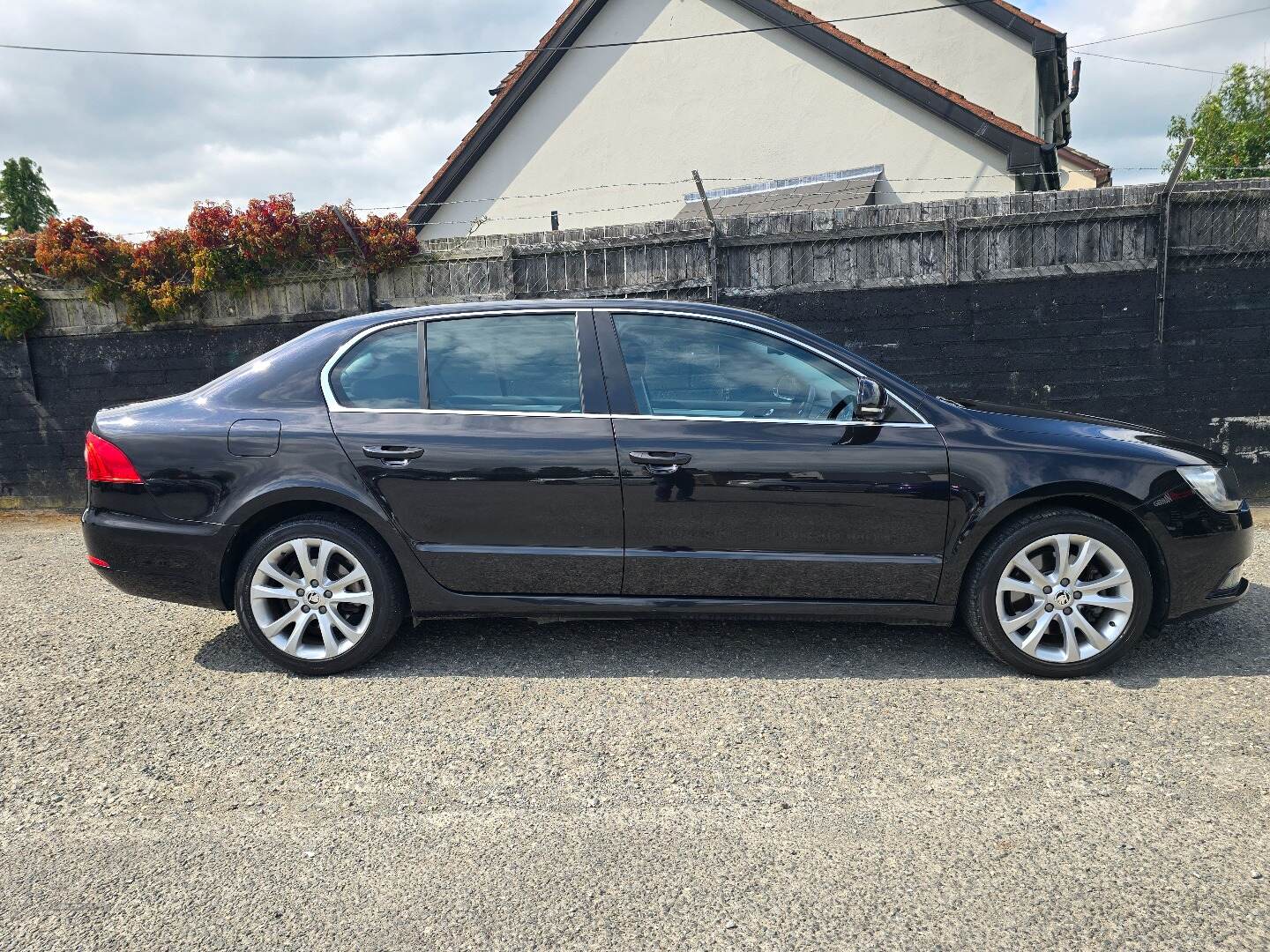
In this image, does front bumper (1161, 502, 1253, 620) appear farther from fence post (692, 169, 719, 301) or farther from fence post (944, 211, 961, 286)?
fence post (692, 169, 719, 301)

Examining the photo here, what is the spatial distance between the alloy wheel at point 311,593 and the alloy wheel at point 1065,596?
9.06 feet

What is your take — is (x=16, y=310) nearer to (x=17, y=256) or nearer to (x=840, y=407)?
(x=17, y=256)

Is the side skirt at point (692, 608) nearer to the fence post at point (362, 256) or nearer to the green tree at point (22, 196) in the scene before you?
the fence post at point (362, 256)

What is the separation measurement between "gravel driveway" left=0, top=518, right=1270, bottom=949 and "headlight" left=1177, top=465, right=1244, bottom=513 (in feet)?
2.28

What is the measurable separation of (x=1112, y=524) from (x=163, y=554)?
412 centimetres

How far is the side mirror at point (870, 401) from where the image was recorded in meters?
3.66

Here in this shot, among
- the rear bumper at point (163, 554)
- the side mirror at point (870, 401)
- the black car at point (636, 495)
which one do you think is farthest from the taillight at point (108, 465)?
the side mirror at point (870, 401)

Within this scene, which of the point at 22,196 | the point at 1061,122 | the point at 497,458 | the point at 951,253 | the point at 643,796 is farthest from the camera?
the point at 22,196

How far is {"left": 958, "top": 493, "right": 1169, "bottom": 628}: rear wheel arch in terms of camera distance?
367cm

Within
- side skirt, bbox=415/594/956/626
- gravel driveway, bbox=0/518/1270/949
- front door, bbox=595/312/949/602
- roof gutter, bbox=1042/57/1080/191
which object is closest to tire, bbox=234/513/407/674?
gravel driveway, bbox=0/518/1270/949

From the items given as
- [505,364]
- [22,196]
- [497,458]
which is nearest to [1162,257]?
[505,364]

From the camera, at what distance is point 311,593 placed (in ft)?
12.5

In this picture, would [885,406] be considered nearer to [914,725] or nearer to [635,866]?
Answer: [914,725]

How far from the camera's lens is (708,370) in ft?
12.9
